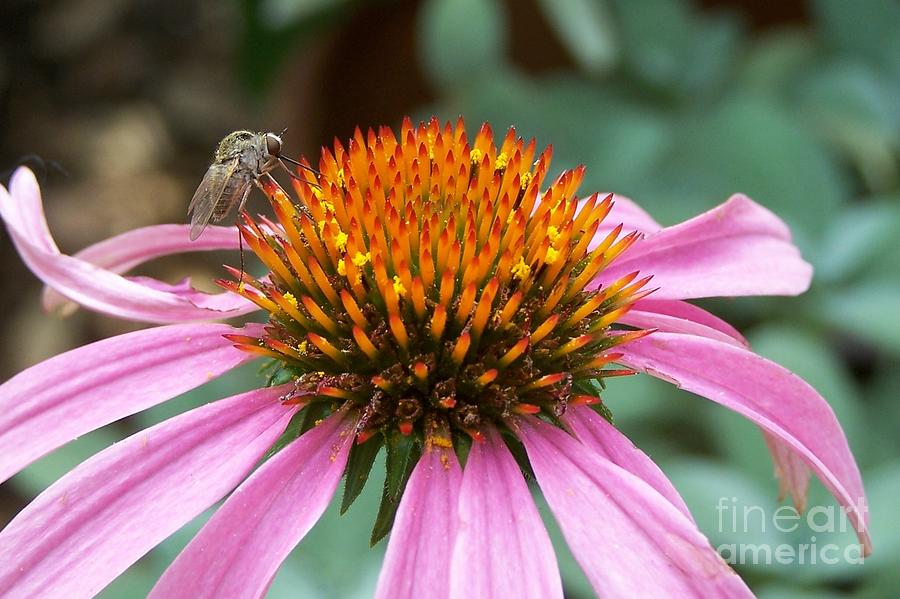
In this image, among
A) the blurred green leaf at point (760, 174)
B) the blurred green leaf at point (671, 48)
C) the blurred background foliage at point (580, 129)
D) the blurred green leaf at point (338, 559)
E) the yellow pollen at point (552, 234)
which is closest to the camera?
the yellow pollen at point (552, 234)

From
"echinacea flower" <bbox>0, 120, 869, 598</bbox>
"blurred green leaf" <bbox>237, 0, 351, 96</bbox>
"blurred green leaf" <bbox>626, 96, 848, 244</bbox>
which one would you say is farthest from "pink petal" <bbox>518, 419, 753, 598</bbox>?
"blurred green leaf" <bbox>237, 0, 351, 96</bbox>

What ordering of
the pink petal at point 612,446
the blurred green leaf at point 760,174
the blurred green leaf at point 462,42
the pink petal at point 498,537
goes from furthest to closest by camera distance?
1. the blurred green leaf at point 462,42
2. the blurred green leaf at point 760,174
3. the pink petal at point 612,446
4. the pink petal at point 498,537

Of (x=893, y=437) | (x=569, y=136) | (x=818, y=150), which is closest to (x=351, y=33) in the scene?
(x=569, y=136)

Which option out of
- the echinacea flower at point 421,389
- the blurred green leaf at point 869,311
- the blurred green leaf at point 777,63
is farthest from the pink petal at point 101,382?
the blurred green leaf at point 777,63

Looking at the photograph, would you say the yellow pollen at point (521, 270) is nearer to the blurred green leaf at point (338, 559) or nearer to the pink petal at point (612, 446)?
the pink petal at point (612, 446)

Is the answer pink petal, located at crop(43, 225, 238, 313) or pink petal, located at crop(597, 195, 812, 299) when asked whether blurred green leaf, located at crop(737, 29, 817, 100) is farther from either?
pink petal, located at crop(43, 225, 238, 313)

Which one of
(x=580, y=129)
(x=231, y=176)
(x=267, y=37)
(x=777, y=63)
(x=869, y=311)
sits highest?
(x=267, y=37)

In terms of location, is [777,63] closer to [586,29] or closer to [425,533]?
[586,29]

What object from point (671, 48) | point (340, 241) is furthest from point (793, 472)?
point (671, 48)
